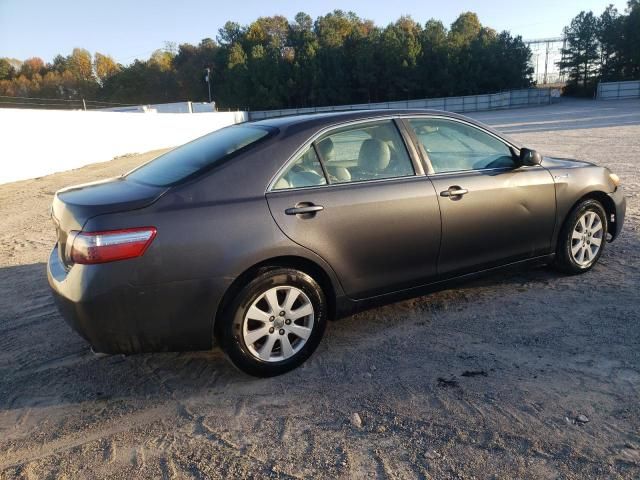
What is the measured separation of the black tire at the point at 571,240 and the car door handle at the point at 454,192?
128 centimetres

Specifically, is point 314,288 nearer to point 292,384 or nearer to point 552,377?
point 292,384

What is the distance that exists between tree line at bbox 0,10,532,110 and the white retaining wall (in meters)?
51.5

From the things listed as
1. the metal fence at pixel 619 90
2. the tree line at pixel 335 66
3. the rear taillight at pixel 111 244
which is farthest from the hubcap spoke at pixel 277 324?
the tree line at pixel 335 66

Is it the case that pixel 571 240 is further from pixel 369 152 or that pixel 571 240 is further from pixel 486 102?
pixel 486 102

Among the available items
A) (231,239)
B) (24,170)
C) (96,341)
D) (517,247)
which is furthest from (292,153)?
(24,170)

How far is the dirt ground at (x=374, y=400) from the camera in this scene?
246 cm

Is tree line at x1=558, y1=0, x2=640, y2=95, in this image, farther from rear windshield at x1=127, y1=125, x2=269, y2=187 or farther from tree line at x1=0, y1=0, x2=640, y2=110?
rear windshield at x1=127, y1=125, x2=269, y2=187

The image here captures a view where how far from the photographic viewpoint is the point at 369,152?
3.74 metres

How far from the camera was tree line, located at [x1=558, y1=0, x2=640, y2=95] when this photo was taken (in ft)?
217

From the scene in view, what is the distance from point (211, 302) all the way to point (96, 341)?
2.16 feet

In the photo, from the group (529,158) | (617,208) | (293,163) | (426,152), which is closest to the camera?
(293,163)

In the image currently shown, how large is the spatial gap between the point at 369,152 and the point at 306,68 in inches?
3054

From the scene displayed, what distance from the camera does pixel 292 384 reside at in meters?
3.17

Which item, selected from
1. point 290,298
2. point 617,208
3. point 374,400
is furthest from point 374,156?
point 617,208
